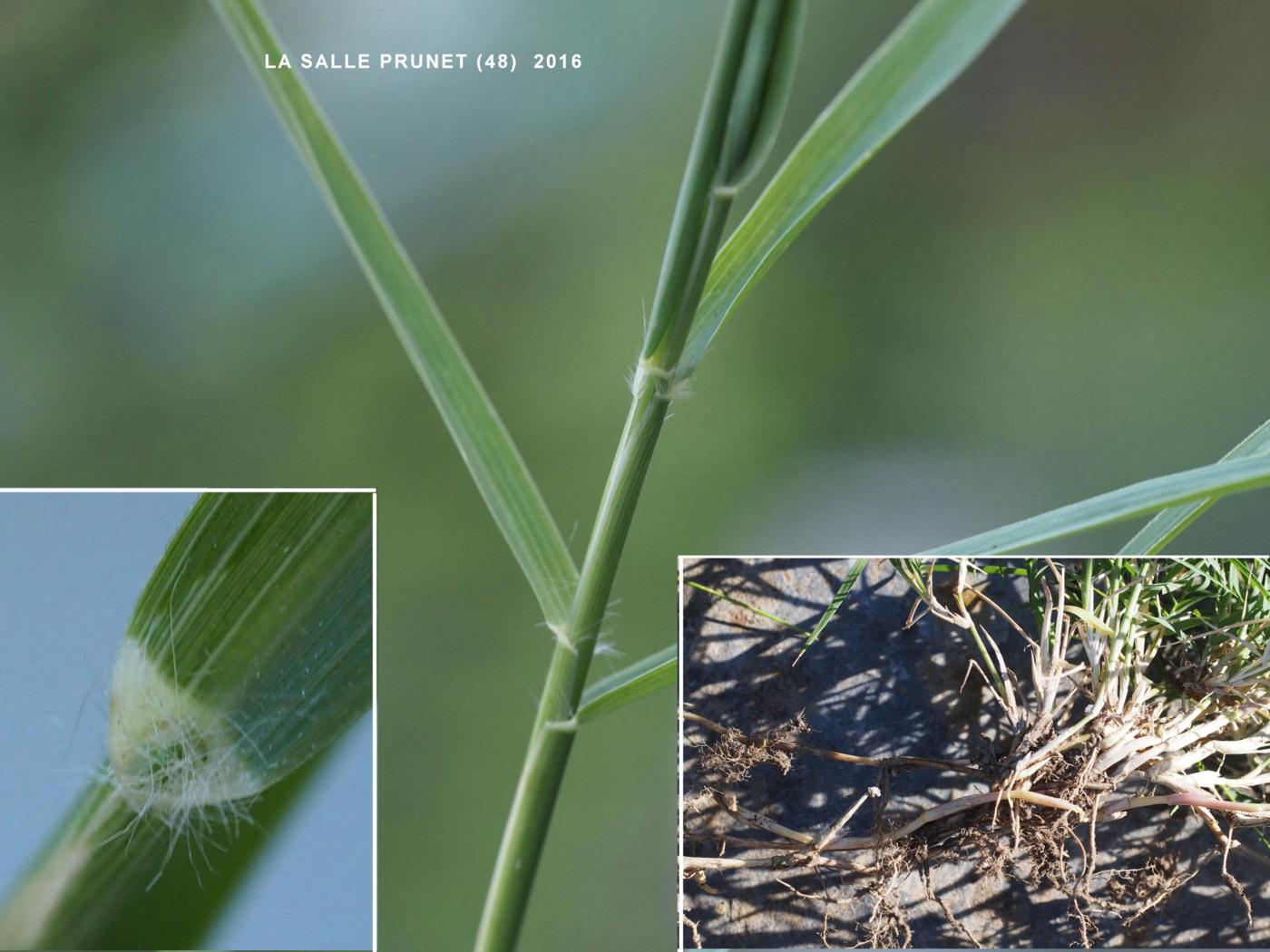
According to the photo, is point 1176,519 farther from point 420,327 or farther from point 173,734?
point 173,734

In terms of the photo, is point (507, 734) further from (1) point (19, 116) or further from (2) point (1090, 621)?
(1) point (19, 116)

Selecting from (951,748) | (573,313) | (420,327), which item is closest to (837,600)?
(951,748)

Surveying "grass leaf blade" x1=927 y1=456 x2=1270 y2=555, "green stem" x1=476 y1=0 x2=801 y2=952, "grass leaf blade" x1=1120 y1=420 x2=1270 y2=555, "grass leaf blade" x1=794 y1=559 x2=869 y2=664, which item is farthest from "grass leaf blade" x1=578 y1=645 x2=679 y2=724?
"grass leaf blade" x1=1120 y1=420 x2=1270 y2=555

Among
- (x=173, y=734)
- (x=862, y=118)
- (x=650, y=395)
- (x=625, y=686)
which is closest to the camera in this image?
(x=862, y=118)

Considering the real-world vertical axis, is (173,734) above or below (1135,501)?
below

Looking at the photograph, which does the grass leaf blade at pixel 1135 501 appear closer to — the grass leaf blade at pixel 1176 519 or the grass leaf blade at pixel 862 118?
the grass leaf blade at pixel 1176 519

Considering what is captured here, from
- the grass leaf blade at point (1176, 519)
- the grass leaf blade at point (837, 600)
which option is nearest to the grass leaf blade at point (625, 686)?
the grass leaf blade at point (837, 600)
